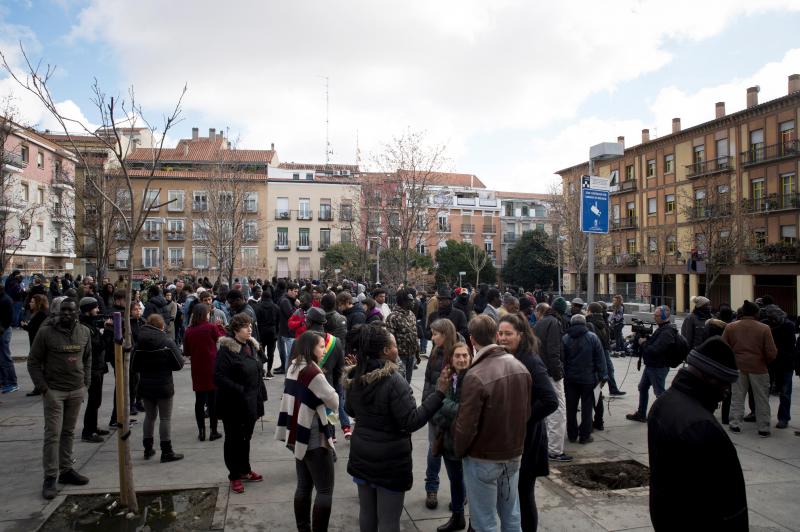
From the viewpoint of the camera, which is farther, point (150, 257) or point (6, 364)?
point (150, 257)

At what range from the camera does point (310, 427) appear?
12.8 ft

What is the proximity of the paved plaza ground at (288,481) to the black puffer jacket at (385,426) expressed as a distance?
1.22m

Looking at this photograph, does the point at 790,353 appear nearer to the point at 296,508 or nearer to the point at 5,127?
the point at 296,508

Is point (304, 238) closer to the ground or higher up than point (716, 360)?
higher up

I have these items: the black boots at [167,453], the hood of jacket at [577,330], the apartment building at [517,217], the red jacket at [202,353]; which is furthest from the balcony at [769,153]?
the black boots at [167,453]

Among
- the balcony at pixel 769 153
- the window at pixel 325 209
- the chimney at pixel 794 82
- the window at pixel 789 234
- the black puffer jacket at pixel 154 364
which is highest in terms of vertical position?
the chimney at pixel 794 82

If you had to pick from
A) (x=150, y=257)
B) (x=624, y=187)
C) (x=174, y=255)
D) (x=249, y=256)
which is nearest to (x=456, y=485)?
(x=624, y=187)

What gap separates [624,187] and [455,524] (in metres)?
45.1

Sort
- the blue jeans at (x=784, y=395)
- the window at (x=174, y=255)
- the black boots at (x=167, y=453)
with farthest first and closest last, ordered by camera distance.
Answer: the window at (x=174, y=255)
the blue jeans at (x=784, y=395)
the black boots at (x=167, y=453)

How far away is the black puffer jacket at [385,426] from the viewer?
3418mm

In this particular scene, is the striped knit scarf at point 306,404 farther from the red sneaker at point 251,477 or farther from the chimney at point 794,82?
the chimney at point 794,82

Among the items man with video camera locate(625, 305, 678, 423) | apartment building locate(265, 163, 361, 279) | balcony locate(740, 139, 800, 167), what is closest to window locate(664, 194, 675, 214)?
balcony locate(740, 139, 800, 167)

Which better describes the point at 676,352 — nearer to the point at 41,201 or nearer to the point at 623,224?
the point at 623,224

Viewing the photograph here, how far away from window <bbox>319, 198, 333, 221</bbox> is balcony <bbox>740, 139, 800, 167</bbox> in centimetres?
3401
